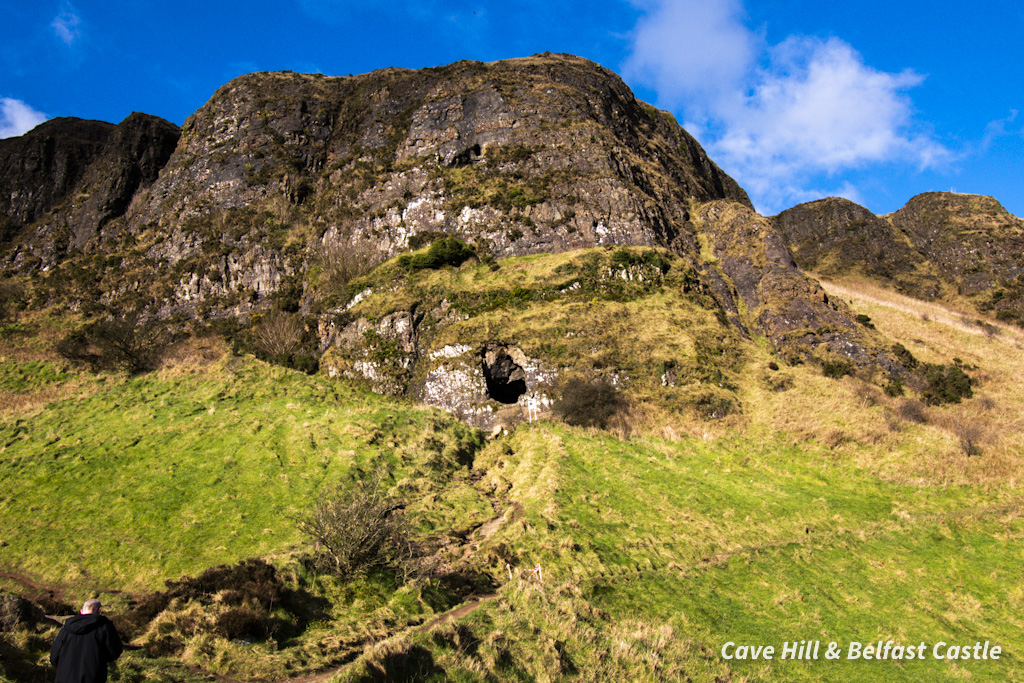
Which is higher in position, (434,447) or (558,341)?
(558,341)

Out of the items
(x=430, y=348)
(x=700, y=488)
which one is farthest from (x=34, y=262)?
(x=700, y=488)

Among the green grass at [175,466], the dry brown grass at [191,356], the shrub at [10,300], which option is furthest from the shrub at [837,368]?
the shrub at [10,300]

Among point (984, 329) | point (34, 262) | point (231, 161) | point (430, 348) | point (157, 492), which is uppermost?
point (231, 161)

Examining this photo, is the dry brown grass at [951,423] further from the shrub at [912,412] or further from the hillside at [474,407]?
the hillside at [474,407]

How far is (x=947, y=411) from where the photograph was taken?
112 feet

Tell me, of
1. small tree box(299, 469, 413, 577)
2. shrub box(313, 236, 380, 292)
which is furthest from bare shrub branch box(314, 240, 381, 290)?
small tree box(299, 469, 413, 577)

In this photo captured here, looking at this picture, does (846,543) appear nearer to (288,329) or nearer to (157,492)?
(157,492)

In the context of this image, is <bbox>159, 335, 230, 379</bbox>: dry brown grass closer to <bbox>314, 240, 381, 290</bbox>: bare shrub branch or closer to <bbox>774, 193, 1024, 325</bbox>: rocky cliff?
<bbox>314, 240, 381, 290</bbox>: bare shrub branch

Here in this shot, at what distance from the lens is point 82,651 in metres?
7.75

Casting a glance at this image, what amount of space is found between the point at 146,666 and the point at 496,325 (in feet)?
107

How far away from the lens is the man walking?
25.3 ft

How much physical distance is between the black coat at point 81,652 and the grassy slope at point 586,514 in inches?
97.8

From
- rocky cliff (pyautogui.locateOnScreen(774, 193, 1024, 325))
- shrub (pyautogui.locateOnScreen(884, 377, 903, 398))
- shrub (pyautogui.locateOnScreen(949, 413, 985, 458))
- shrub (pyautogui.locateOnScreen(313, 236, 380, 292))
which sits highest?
rocky cliff (pyautogui.locateOnScreen(774, 193, 1024, 325))

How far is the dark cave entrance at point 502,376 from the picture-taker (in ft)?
126
